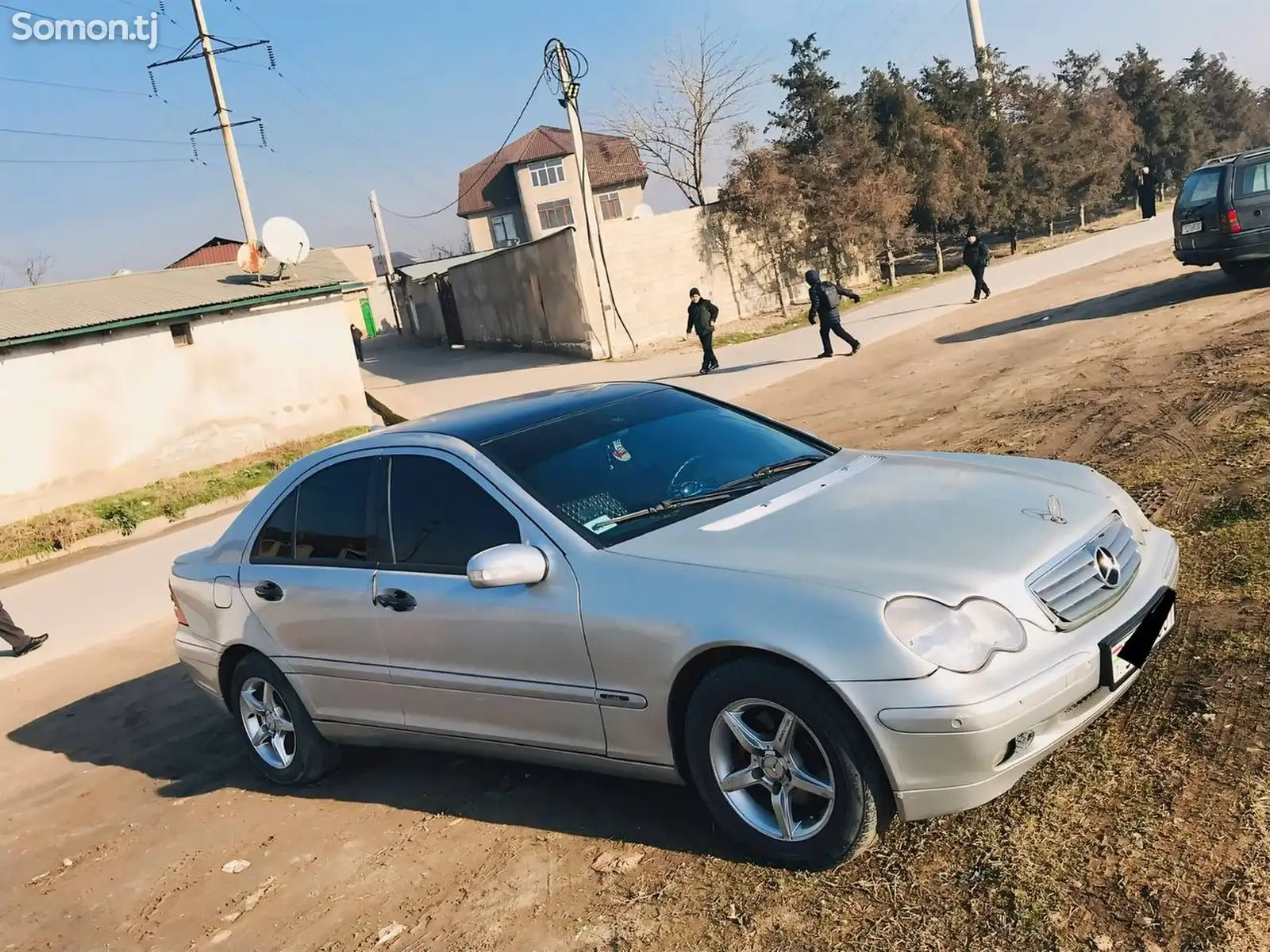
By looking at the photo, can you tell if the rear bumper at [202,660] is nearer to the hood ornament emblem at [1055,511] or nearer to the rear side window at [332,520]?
the rear side window at [332,520]

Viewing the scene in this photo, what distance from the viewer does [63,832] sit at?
5.23m

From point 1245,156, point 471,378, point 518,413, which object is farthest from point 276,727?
point 471,378

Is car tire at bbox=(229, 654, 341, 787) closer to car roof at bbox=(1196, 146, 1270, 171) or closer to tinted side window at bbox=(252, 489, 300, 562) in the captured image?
tinted side window at bbox=(252, 489, 300, 562)

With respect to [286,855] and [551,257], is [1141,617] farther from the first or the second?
[551,257]

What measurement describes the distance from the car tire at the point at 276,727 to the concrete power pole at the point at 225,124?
26050mm

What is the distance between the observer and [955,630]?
3.04 metres

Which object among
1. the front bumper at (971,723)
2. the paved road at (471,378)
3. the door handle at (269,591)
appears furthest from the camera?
the paved road at (471,378)

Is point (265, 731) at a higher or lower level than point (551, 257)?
lower

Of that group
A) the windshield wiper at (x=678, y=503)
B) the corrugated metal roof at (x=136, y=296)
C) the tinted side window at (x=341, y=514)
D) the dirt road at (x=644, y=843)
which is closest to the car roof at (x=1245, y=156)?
the dirt road at (x=644, y=843)

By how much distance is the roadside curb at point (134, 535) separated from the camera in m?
14.6

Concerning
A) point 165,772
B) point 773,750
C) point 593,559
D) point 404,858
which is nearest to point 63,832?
point 165,772

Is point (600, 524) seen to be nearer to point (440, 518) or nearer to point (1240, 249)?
point (440, 518)

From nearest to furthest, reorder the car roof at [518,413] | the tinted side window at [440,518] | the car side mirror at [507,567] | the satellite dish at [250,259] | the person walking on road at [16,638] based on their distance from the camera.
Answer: the car side mirror at [507,567] < the tinted side window at [440,518] < the car roof at [518,413] < the person walking on road at [16,638] < the satellite dish at [250,259]

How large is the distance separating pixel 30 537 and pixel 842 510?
14.8 m
